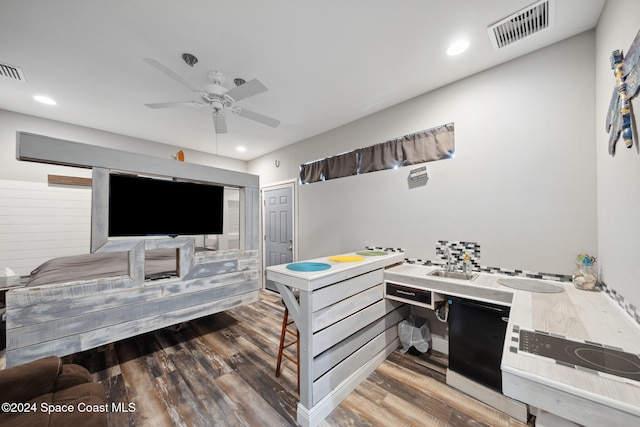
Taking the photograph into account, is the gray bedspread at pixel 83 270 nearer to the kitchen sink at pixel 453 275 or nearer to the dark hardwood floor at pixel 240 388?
the dark hardwood floor at pixel 240 388

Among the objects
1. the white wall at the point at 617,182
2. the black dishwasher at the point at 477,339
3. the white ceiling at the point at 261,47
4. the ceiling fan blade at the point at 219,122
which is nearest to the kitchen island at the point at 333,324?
the black dishwasher at the point at 477,339

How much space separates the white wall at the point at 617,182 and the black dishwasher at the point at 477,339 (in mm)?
684

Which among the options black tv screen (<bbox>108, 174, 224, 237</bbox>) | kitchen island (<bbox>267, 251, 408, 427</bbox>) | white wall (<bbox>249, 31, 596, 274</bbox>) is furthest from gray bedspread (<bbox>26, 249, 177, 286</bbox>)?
white wall (<bbox>249, 31, 596, 274</bbox>)

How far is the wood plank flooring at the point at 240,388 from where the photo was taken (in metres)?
1.70

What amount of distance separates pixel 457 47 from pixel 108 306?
3824mm

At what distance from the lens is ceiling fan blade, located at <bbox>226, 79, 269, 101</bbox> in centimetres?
196

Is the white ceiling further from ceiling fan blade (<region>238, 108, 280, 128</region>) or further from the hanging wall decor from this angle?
the hanging wall decor

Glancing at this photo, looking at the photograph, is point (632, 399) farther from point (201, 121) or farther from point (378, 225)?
point (201, 121)

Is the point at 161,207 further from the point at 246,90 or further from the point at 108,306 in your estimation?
the point at 246,90

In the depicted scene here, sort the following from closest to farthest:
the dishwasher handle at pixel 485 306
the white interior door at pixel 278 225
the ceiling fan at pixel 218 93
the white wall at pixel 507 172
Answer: the dishwasher handle at pixel 485 306 → the white wall at pixel 507 172 → the ceiling fan at pixel 218 93 → the white interior door at pixel 278 225

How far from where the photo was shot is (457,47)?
6.55 ft

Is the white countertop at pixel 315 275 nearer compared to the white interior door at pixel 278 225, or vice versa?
the white countertop at pixel 315 275

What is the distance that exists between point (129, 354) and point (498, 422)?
11.7 feet

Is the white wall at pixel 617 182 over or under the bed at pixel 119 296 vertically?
over
